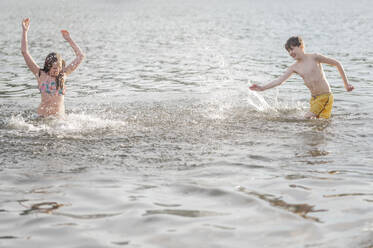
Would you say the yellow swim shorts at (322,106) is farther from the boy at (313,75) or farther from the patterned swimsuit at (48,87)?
the patterned swimsuit at (48,87)

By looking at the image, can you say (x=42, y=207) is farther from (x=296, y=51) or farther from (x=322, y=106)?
(x=296, y=51)

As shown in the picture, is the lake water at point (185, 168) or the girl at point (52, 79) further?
the girl at point (52, 79)

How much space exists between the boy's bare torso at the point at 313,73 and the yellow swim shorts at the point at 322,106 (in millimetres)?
168

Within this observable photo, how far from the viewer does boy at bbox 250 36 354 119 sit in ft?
29.0

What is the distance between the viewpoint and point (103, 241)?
4020 mm

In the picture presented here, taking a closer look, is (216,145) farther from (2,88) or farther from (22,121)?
(2,88)

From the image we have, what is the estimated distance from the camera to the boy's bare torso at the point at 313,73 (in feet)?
29.6

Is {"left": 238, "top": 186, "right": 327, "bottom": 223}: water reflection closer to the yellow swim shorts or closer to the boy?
the boy

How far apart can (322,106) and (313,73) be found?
26.3 inches

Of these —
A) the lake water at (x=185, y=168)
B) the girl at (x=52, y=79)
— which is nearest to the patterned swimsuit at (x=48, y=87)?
the girl at (x=52, y=79)

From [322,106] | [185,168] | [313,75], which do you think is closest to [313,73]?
[313,75]

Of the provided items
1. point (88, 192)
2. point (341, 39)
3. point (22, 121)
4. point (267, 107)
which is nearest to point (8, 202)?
point (88, 192)

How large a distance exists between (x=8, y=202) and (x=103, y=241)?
147 centimetres

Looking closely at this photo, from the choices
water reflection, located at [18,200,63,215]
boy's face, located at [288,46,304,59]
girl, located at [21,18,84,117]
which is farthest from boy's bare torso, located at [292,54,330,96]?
water reflection, located at [18,200,63,215]
